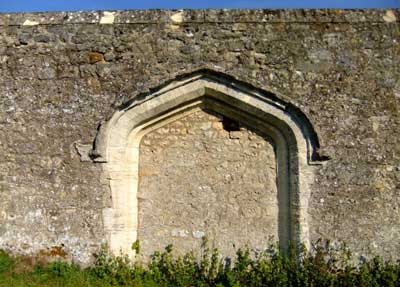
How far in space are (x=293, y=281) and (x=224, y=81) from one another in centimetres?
258

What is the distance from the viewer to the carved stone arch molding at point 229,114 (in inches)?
198

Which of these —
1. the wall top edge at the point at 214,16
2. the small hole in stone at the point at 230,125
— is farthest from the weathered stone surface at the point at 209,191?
the wall top edge at the point at 214,16

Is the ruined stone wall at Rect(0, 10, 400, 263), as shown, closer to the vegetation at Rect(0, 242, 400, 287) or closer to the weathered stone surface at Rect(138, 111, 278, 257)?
the vegetation at Rect(0, 242, 400, 287)

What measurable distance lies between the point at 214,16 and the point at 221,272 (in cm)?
326

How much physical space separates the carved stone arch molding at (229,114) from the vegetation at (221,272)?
25 cm

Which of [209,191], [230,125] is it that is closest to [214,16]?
[230,125]

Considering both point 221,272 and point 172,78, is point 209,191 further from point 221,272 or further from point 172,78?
point 172,78

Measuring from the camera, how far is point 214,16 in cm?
527

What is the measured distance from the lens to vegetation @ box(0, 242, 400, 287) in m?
4.72

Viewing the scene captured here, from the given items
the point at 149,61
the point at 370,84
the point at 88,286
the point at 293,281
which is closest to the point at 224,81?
the point at 149,61

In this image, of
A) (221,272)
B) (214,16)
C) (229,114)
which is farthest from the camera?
(229,114)

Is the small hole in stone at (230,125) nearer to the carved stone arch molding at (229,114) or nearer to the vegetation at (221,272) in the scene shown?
the carved stone arch molding at (229,114)

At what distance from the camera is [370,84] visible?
16.7ft

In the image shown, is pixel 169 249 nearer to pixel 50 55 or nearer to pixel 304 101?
pixel 304 101
